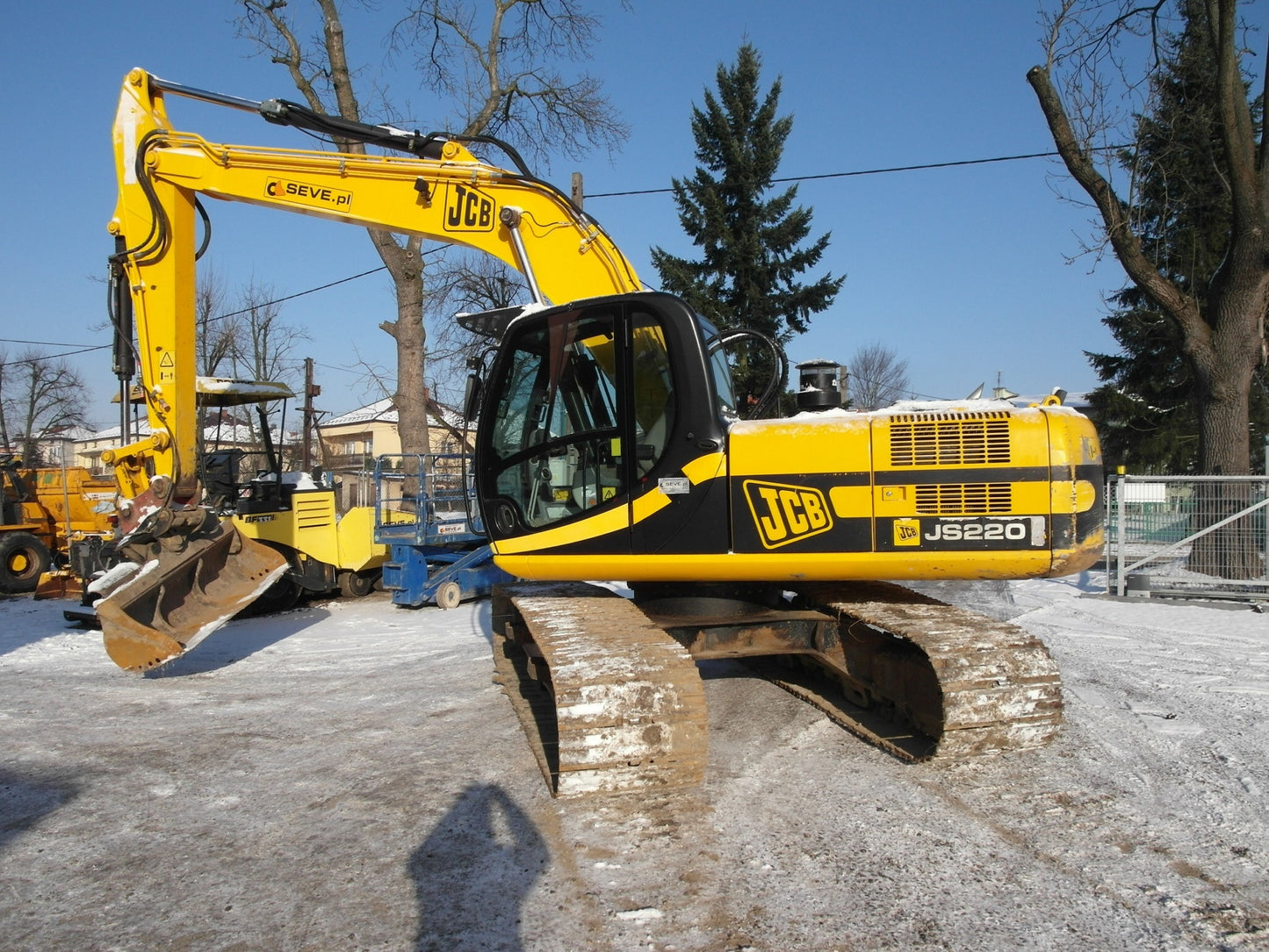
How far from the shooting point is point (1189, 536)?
35.7 ft

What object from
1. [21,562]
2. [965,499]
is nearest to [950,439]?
[965,499]

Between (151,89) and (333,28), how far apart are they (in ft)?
31.6

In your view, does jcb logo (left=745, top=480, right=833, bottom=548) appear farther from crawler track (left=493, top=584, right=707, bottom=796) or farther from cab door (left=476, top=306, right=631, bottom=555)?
crawler track (left=493, top=584, right=707, bottom=796)

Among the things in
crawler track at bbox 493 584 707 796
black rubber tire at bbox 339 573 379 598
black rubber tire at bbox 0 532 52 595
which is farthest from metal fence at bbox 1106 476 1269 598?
black rubber tire at bbox 0 532 52 595

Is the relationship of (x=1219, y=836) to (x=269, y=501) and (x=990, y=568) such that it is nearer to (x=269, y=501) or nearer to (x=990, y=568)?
(x=990, y=568)

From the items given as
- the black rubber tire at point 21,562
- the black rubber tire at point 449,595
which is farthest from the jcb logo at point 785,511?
the black rubber tire at point 21,562

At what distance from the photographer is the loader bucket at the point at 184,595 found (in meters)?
6.48

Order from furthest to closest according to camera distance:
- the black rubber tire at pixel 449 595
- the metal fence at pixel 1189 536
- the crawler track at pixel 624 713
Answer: the black rubber tire at pixel 449 595
the metal fence at pixel 1189 536
the crawler track at pixel 624 713

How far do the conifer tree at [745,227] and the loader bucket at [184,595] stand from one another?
1655 cm

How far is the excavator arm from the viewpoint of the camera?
6219mm

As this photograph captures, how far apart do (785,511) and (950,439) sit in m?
0.90

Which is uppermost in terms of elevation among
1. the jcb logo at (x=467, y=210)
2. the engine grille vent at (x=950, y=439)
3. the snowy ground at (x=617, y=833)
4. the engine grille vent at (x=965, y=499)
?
the jcb logo at (x=467, y=210)

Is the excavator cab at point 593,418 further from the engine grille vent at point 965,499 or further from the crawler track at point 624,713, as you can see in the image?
the engine grille vent at point 965,499

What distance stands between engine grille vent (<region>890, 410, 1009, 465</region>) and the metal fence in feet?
23.0
